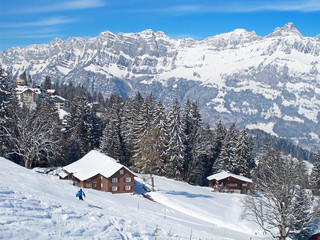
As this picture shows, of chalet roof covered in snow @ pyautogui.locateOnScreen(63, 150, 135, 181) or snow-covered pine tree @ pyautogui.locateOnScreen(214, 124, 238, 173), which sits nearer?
chalet roof covered in snow @ pyautogui.locateOnScreen(63, 150, 135, 181)

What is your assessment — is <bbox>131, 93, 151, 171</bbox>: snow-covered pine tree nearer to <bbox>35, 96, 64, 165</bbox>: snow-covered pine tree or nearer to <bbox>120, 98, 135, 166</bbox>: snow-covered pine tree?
<bbox>120, 98, 135, 166</bbox>: snow-covered pine tree

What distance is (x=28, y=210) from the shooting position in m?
13.5

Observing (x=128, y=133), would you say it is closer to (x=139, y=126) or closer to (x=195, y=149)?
(x=139, y=126)

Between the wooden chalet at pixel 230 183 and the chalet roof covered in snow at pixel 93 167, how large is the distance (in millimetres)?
23267

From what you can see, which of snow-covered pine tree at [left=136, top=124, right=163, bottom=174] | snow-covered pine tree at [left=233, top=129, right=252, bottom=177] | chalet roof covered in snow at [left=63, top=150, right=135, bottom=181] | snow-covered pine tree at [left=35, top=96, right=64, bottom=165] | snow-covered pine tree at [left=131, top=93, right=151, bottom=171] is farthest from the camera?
snow-covered pine tree at [left=233, top=129, right=252, bottom=177]

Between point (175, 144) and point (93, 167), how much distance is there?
52.3 feet

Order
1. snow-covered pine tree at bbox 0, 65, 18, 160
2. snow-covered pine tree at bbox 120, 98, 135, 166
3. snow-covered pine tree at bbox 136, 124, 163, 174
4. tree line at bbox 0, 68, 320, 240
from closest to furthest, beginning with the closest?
1. snow-covered pine tree at bbox 0, 65, 18, 160
2. tree line at bbox 0, 68, 320, 240
3. snow-covered pine tree at bbox 136, 124, 163, 174
4. snow-covered pine tree at bbox 120, 98, 135, 166

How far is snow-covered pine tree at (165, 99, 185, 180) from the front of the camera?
54.8 metres

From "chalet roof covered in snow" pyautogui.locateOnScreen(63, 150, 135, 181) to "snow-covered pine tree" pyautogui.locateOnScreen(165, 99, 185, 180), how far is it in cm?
1160

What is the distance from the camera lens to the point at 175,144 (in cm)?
5509

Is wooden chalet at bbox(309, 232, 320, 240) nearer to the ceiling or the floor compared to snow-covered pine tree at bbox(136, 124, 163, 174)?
nearer to the floor

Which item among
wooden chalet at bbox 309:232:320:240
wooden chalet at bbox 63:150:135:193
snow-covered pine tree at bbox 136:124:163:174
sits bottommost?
wooden chalet at bbox 309:232:320:240

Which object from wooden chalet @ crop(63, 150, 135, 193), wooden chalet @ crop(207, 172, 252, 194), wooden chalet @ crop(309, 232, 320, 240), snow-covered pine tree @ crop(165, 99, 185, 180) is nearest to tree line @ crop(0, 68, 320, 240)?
snow-covered pine tree @ crop(165, 99, 185, 180)

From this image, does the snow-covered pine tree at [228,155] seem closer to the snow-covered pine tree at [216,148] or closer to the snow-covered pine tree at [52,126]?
the snow-covered pine tree at [216,148]
